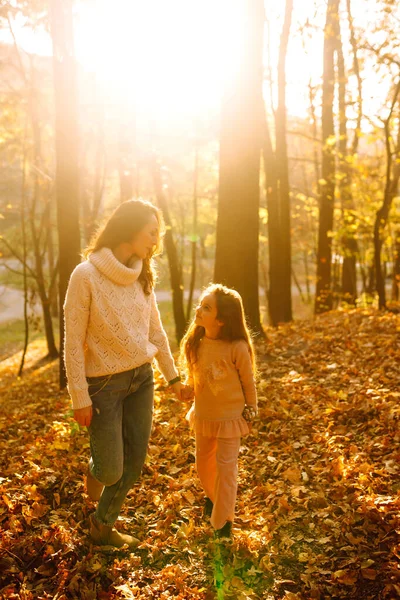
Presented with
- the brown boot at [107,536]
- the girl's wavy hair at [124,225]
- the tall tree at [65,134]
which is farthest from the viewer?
the tall tree at [65,134]

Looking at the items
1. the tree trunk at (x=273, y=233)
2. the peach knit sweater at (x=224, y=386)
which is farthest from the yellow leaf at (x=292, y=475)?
the tree trunk at (x=273, y=233)

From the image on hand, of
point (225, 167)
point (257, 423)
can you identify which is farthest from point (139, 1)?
point (257, 423)

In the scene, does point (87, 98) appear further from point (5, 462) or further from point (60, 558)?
point (60, 558)

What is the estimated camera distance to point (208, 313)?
413 centimetres

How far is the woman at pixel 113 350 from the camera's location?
3697mm

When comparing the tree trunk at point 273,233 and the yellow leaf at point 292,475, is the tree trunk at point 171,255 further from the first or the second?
the yellow leaf at point 292,475

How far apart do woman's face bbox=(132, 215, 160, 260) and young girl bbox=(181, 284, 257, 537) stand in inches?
22.6

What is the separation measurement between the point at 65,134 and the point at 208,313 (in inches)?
278

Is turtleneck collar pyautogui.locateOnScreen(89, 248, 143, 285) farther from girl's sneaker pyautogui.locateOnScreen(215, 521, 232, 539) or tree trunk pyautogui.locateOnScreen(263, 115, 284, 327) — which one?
tree trunk pyautogui.locateOnScreen(263, 115, 284, 327)

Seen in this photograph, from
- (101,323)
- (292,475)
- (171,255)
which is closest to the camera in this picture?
(101,323)

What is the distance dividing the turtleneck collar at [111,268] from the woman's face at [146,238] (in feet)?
0.49

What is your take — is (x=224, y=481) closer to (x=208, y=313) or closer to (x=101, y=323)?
(x=208, y=313)

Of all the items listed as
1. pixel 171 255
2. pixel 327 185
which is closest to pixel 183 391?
pixel 171 255

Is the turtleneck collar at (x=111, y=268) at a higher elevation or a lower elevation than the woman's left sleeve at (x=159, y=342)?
higher
